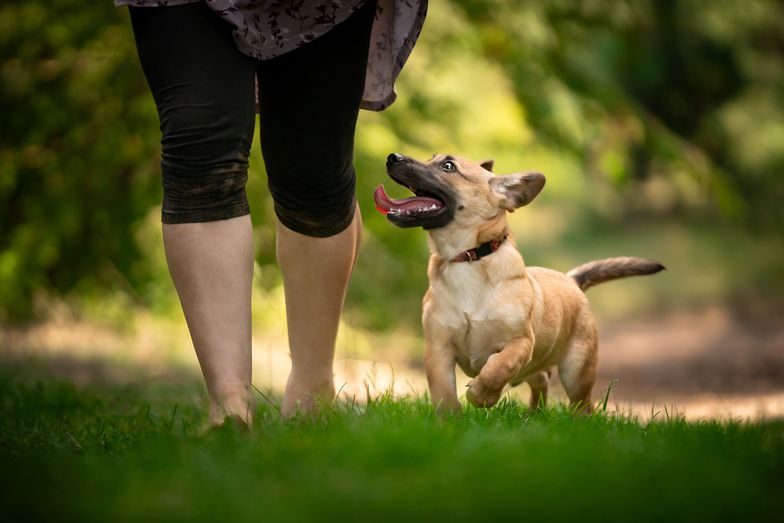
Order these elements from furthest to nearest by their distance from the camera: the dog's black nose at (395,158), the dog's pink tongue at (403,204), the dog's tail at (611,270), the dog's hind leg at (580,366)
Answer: the dog's tail at (611,270) < the dog's hind leg at (580,366) < the dog's black nose at (395,158) < the dog's pink tongue at (403,204)

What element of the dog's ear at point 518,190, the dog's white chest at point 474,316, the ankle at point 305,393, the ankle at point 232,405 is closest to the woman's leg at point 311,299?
the ankle at point 305,393

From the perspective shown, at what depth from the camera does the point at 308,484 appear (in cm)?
211

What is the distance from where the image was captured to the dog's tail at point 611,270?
4180 mm

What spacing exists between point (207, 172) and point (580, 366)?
70.1 inches

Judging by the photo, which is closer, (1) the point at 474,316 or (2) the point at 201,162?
(2) the point at 201,162

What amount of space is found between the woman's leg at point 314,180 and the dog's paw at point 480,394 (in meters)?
0.51

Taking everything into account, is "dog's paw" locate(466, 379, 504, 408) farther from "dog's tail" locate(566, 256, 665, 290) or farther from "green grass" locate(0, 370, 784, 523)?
"dog's tail" locate(566, 256, 665, 290)

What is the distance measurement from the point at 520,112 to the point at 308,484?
527 cm

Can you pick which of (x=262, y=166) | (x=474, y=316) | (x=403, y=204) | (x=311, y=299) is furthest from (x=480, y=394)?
(x=262, y=166)

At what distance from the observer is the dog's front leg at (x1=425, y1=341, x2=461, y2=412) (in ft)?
11.2

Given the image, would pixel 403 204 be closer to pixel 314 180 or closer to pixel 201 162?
pixel 314 180

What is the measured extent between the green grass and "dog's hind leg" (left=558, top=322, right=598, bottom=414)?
86cm

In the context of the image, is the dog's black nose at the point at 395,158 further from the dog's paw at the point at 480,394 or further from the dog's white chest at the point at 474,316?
the dog's paw at the point at 480,394

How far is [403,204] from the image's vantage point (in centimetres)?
369
